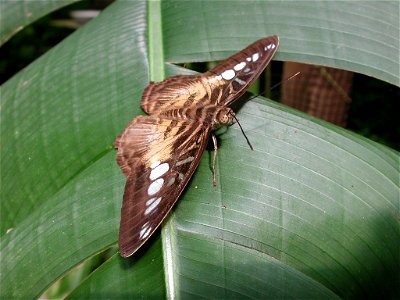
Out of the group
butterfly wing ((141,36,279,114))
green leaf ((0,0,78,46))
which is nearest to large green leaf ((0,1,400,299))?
butterfly wing ((141,36,279,114))

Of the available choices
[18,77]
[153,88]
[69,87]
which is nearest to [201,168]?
[153,88]

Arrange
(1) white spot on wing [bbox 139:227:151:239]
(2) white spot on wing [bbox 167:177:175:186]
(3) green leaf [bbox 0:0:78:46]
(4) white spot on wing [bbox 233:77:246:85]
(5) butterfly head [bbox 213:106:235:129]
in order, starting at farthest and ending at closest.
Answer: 1. (3) green leaf [bbox 0:0:78:46]
2. (4) white spot on wing [bbox 233:77:246:85]
3. (5) butterfly head [bbox 213:106:235:129]
4. (2) white spot on wing [bbox 167:177:175:186]
5. (1) white spot on wing [bbox 139:227:151:239]

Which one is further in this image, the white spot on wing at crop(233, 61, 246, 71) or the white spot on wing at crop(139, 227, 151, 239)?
the white spot on wing at crop(233, 61, 246, 71)

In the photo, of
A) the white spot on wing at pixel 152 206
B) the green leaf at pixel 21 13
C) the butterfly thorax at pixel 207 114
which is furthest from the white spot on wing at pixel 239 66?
the green leaf at pixel 21 13

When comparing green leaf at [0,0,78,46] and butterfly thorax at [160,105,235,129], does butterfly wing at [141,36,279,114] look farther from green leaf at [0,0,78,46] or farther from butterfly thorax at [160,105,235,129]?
green leaf at [0,0,78,46]

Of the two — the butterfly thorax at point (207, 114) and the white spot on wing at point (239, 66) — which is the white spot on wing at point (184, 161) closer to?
the butterfly thorax at point (207, 114)

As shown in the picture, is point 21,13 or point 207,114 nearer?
point 207,114

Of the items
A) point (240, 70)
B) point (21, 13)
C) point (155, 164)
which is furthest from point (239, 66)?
point (21, 13)

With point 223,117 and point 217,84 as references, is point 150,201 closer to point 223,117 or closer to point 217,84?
point 223,117
